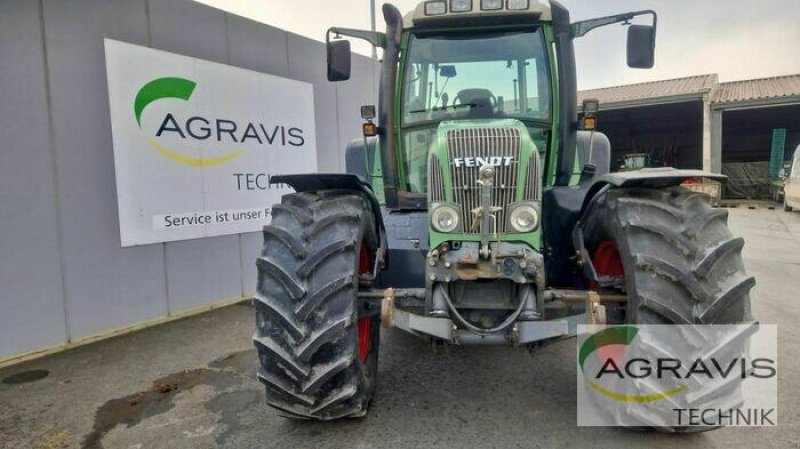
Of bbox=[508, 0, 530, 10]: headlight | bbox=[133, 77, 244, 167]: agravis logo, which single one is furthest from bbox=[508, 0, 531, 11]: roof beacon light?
bbox=[133, 77, 244, 167]: agravis logo

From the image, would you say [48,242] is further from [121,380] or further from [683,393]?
[683,393]

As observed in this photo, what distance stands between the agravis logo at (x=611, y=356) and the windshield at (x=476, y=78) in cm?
160

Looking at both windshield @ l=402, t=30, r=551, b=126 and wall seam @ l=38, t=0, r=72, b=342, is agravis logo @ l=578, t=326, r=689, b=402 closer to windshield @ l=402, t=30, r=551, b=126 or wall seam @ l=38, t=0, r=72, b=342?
windshield @ l=402, t=30, r=551, b=126

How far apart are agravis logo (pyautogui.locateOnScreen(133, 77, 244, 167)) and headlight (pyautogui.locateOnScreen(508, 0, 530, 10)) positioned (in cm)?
380

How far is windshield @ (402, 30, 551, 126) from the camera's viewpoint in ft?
11.8

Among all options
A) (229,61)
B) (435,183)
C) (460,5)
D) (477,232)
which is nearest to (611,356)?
(477,232)

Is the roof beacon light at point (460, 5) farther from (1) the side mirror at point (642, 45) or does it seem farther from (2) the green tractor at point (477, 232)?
(1) the side mirror at point (642, 45)

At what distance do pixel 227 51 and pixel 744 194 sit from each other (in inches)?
908

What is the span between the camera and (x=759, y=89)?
19906 millimetres

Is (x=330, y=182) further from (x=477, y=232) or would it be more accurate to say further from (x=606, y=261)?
(x=606, y=261)

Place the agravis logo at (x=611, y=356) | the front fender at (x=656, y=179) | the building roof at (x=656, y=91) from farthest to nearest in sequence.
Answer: the building roof at (x=656, y=91)
the front fender at (x=656, y=179)
the agravis logo at (x=611, y=356)

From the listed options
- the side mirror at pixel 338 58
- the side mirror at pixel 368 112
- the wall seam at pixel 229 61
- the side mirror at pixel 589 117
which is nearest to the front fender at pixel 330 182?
the side mirror at pixel 368 112

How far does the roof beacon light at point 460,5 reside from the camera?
11.1 feet

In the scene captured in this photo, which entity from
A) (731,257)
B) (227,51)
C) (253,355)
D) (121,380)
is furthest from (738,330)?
(227,51)
